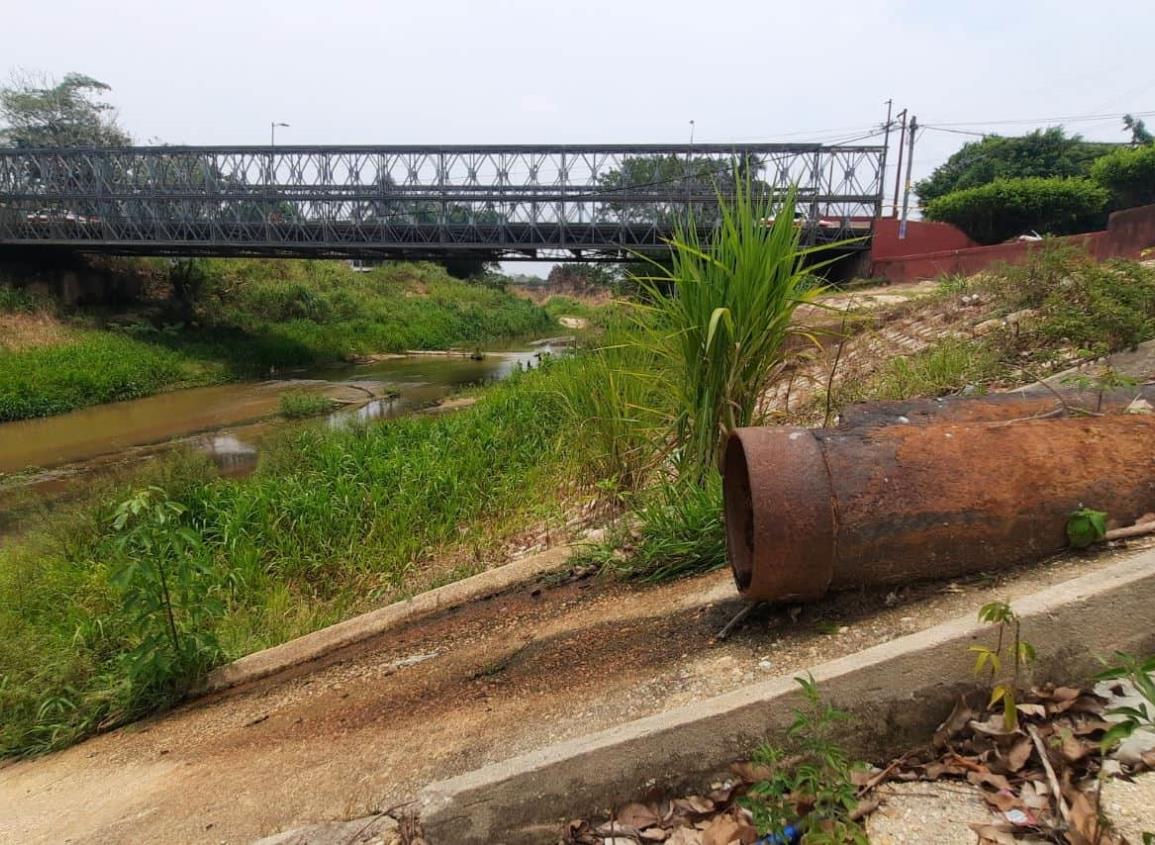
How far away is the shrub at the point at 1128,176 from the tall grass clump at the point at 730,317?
23.4 meters

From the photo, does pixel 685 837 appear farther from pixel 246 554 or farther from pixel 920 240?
pixel 920 240

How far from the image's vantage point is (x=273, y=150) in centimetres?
2256

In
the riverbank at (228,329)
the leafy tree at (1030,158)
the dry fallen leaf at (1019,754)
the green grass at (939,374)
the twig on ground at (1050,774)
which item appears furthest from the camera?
the leafy tree at (1030,158)

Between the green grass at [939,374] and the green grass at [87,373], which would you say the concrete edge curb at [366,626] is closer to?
the green grass at [939,374]

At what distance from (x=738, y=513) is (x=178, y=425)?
15347 millimetres

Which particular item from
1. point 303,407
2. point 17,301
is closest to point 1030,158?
point 303,407

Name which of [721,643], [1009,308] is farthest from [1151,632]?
Answer: [1009,308]

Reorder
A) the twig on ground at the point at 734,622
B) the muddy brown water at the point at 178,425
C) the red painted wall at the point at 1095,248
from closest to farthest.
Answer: the twig on ground at the point at 734,622
the red painted wall at the point at 1095,248
the muddy brown water at the point at 178,425

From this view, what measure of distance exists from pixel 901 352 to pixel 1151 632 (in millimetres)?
4346

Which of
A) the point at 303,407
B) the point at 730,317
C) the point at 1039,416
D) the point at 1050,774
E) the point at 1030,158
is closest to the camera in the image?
the point at 1050,774

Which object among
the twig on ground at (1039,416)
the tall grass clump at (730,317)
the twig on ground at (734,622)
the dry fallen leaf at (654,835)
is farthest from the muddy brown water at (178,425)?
the twig on ground at (1039,416)

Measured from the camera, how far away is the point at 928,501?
1.66 meters

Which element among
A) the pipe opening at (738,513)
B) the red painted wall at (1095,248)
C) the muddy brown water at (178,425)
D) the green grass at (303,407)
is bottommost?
the muddy brown water at (178,425)

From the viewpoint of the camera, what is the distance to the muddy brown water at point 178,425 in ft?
32.8
